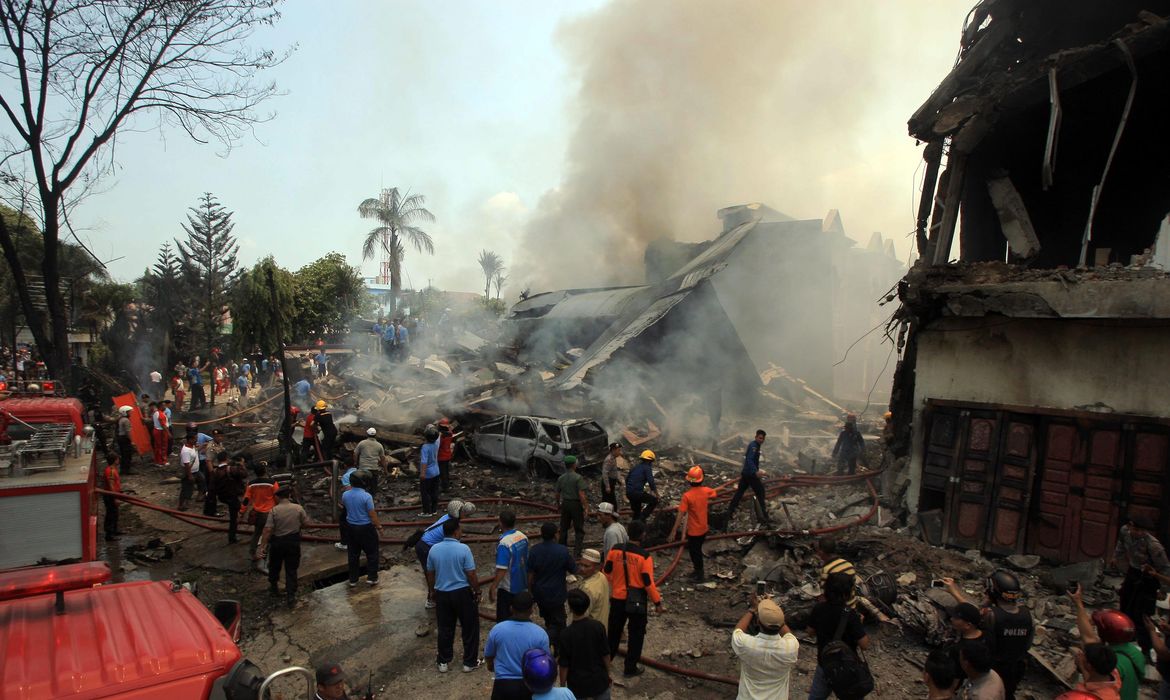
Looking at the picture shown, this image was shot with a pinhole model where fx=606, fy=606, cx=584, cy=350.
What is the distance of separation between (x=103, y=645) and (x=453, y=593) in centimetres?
365

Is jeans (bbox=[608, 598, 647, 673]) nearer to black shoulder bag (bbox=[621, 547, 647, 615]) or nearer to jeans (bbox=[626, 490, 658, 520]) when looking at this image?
black shoulder bag (bbox=[621, 547, 647, 615])

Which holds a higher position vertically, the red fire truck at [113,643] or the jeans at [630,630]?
the red fire truck at [113,643]

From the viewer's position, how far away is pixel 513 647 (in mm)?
4199

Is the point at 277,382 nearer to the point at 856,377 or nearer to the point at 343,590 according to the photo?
the point at 343,590

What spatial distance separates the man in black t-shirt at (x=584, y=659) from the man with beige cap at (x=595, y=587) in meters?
0.70

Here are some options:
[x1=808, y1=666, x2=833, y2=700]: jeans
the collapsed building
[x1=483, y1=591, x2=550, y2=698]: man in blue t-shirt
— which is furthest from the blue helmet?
the collapsed building

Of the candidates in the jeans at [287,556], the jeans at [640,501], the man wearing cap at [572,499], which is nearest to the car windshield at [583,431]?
the jeans at [640,501]

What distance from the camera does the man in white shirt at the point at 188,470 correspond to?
11890 mm

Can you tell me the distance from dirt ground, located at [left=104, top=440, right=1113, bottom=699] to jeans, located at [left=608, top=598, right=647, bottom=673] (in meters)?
0.21

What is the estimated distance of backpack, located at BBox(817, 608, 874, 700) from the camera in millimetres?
4262

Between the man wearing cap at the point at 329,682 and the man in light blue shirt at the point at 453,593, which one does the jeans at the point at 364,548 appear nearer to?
the man in light blue shirt at the point at 453,593

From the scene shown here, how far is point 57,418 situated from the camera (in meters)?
8.72

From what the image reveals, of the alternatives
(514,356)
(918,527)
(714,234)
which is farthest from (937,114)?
(714,234)

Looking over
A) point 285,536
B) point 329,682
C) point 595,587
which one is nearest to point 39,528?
point 285,536
